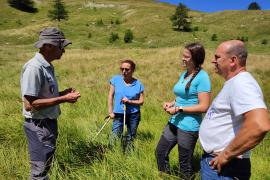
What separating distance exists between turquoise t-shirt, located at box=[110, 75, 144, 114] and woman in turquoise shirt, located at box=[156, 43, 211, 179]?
1.16 meters

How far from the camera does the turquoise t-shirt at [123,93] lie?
16.5 ft

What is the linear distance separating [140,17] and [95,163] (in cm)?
5803

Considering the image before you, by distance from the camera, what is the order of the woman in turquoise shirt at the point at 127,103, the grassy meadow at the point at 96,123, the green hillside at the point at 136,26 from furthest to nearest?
the green hillside at the point at 136,26
the woman in turquoise shirt at the point at 127,103
the grassy meadow at the point at 96,123

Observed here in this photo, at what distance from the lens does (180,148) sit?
3.83 m

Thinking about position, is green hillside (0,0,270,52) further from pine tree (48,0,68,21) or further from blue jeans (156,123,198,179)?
blue jeans (156,123,198,179)

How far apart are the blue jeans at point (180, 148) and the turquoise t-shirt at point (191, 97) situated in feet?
0.23

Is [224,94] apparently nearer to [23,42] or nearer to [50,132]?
[50,132]

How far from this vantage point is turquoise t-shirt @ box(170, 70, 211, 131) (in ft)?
12.3

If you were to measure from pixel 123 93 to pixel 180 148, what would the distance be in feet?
4.88

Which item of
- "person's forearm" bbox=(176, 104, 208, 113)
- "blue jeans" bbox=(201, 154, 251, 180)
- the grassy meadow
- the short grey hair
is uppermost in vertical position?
the short grey hair

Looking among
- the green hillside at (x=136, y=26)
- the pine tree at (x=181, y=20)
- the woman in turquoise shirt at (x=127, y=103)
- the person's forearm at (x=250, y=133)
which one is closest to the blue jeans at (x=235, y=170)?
the person's forearm at (x=250, y=133)

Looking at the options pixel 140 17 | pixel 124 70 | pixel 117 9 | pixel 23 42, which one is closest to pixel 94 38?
pixel 23 42

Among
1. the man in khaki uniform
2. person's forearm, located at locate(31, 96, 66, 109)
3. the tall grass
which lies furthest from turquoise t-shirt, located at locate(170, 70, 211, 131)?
person's forearm, located at locate(31, 96, 66, 109)

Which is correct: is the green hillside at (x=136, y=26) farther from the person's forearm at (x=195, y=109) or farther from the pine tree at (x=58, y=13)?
the person's forearm at (x=195, y=109)
